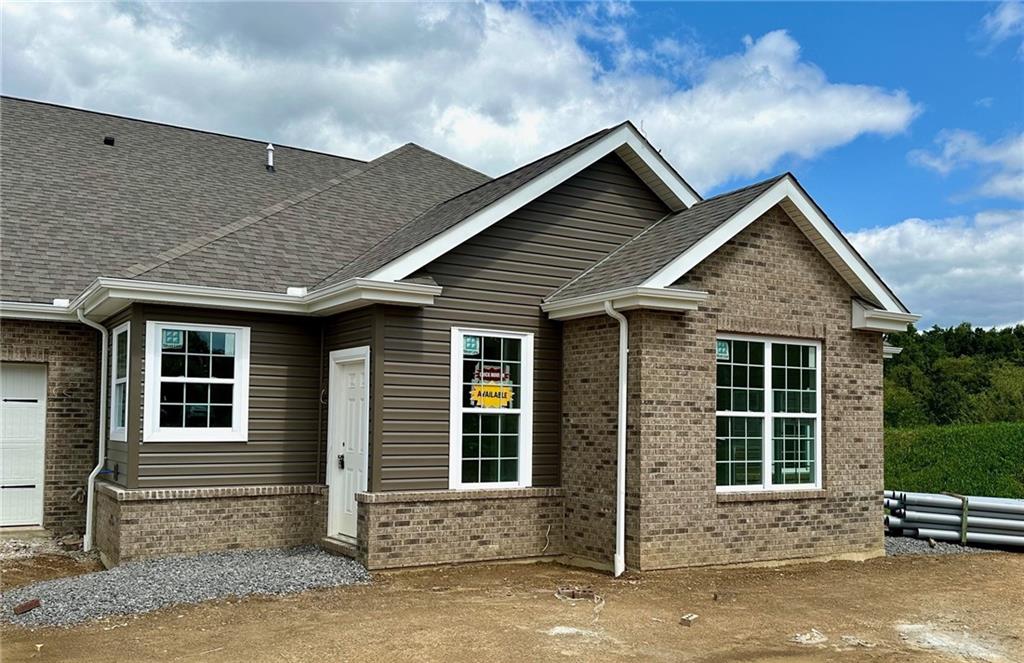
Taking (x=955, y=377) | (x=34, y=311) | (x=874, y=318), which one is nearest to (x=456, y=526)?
(x=874, y=318)

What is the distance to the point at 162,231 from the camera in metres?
14.5

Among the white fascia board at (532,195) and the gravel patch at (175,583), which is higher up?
the white fascia board at (532,195)

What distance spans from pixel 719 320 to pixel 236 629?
6.55 meters

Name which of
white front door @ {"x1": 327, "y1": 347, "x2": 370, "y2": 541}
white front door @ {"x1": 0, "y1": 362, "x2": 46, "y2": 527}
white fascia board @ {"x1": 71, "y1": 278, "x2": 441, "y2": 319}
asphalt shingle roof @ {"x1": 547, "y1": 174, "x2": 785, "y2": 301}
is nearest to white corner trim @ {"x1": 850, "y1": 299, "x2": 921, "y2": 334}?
asphalt shingle roof @ {"x1": 547, "y1": 174, "x2": 785, "y2": 301}

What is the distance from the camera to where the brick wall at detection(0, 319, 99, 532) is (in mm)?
13195

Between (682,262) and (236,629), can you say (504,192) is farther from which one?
(236,629)

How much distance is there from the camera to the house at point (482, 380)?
11.4 m

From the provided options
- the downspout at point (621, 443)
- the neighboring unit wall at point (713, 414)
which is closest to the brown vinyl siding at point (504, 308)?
the downspout at point (621, 443)

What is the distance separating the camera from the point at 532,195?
12391mm

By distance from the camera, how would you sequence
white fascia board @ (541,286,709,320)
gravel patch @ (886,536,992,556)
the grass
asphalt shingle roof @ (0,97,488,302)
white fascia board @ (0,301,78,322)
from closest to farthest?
white fascia board @ (541,286,709,320), white fascia board @ (0,301,78,322), asphalt shingle roof @ (0,97,488,302), gravel patch @ (886,536,992,556), the grass

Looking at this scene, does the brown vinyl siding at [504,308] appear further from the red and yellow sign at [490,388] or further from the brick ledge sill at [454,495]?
the red and yellow sign at [490,388]

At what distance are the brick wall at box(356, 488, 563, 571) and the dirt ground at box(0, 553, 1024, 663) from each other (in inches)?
9.7

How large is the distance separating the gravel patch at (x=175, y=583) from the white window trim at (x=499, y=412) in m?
1.73

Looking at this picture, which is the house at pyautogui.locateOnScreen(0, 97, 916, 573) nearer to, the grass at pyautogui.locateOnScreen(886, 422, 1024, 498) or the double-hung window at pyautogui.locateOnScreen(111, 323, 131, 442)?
the double-hung window at pyautogui.locateOnScreen(111, 323, 131, 442)
